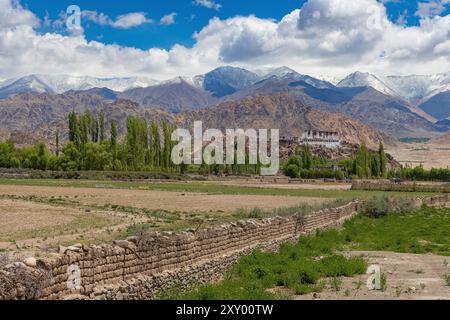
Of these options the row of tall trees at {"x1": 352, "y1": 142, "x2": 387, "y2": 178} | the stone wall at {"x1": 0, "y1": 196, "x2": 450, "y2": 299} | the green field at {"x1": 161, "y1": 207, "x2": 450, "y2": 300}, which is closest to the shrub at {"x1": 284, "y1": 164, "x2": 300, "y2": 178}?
the row of tall trees at {"x1": 352, "y1": 142, "x2": 387, "y2": 178}

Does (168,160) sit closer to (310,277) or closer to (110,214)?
(110,214)

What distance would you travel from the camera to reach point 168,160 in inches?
4906

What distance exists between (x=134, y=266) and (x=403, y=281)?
30.6 feet

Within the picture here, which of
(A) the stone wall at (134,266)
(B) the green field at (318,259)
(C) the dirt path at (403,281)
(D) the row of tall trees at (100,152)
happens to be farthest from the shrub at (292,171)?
(A) the stone wall at (134,266)

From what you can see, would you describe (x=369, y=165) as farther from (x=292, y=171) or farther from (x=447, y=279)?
(x=447, y=279)

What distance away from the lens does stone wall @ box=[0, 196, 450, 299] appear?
10.9m

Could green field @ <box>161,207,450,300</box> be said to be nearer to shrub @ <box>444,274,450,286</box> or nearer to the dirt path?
the dirt path

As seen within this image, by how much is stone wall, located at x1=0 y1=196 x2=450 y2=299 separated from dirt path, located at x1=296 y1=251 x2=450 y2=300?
3.64 meters

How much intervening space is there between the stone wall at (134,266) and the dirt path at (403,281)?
3641mm

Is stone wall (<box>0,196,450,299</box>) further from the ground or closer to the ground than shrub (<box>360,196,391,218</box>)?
further from the ground

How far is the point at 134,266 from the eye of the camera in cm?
1459
